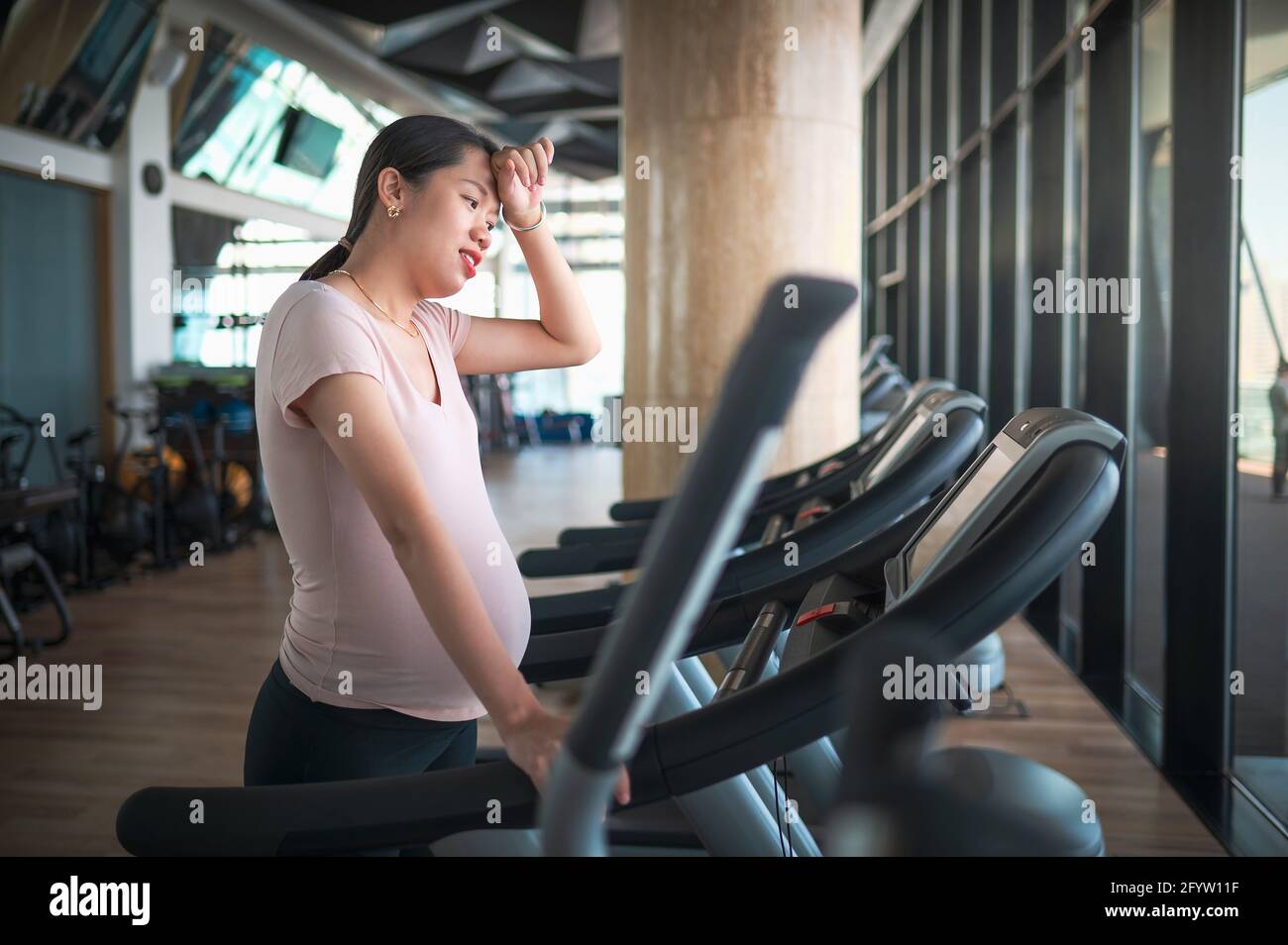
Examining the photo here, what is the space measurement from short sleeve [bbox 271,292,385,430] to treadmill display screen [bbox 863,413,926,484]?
1.19 m

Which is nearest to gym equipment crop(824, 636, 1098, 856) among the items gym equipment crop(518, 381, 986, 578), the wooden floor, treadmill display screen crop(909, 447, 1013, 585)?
treadmill display screen crop(909, 447, 1013, 585)

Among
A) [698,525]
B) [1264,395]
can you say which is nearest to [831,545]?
[698,525]

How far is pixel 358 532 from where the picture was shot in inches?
44.3

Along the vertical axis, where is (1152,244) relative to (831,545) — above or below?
above

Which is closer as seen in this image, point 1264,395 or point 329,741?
point 329,741

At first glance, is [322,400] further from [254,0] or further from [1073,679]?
[254,0]

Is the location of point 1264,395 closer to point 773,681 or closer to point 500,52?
point 773,681

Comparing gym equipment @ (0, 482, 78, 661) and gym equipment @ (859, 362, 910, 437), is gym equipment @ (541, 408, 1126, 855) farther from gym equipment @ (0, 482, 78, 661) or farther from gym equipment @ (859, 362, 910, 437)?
gym equipment @ (859, 362, 910, 437)

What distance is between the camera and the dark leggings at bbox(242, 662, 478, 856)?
117cm

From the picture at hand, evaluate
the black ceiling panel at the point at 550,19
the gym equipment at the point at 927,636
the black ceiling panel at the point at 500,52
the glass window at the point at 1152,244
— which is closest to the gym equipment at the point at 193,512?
the black ceiling panel at the point at 500,52

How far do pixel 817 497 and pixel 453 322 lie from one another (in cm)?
153

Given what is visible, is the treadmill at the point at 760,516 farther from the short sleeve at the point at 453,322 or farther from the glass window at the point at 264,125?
the glass window at the point at 264,125

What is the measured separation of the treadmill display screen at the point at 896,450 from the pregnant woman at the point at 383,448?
3.39 ft
